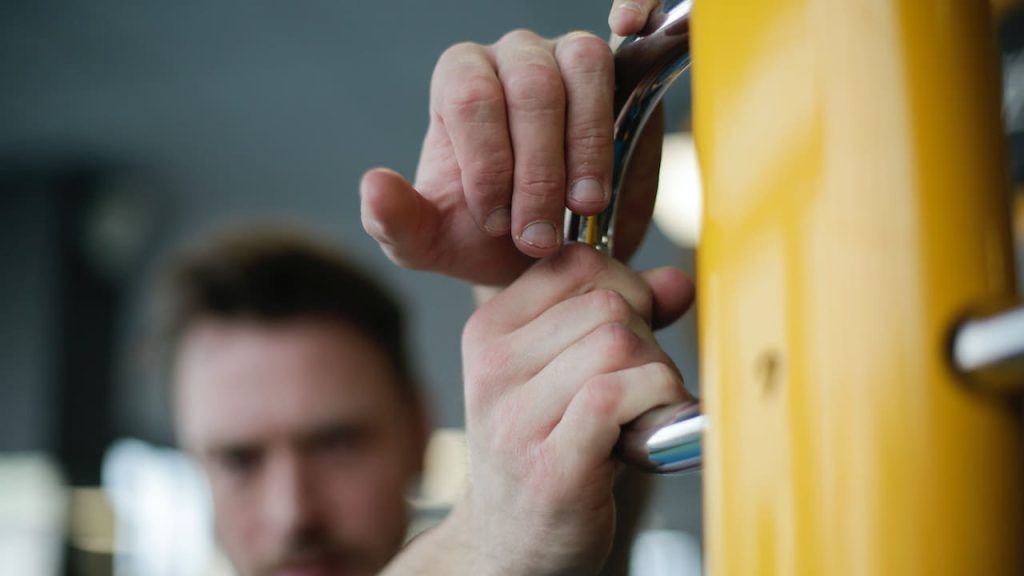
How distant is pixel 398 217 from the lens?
0.46 m

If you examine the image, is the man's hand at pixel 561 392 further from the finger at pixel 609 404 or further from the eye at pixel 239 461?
the eye at pixel 239 461

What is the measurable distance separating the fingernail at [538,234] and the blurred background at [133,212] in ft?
11.1

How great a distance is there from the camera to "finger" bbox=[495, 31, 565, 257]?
0.44m

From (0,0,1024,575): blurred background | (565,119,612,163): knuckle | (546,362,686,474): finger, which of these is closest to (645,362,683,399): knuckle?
(546,362,686,474): finger

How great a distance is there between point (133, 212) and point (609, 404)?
4694 mm

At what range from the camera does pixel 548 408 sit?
0.44m

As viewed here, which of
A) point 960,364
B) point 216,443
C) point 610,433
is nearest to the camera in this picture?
point 960,364

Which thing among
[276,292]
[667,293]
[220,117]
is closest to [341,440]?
[276,292]

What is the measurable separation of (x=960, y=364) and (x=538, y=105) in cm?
27

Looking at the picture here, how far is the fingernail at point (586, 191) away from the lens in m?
0.45

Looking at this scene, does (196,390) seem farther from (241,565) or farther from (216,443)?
(241,565)

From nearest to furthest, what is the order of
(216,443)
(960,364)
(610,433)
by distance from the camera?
(960,364) < (610,433) < (216,443)

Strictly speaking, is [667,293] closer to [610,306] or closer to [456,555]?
[610,306]

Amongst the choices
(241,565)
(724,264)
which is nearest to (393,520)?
(241,565)
